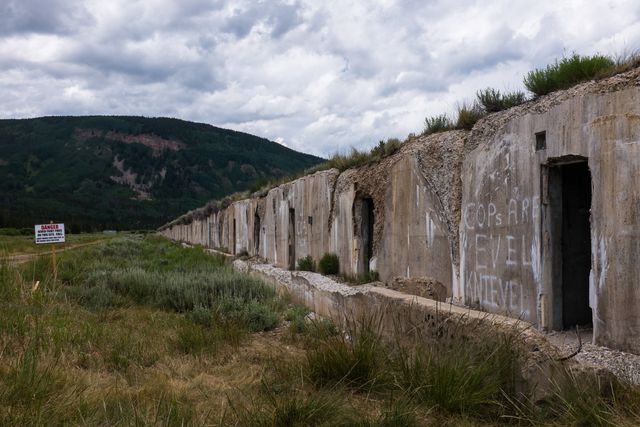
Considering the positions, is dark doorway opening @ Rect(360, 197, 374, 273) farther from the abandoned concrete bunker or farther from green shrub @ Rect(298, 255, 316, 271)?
green shrub @ Rect(298, 255, 316, 271)

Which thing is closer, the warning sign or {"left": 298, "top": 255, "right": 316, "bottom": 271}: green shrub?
the warning sign

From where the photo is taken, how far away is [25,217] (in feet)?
218

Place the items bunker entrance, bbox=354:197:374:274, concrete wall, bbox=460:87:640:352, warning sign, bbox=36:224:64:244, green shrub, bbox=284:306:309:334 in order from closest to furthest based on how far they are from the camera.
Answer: concrete wall, bbox=460:87:640:352 → green shrub, bbox=284:306:309:334 → bunker entrance, bbox=354:197:374:274 → warning sign, bbox=36:224:64:244

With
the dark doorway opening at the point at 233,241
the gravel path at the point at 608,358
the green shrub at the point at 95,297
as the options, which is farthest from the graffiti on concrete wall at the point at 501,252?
the dark doorway opening at the point at 233,241

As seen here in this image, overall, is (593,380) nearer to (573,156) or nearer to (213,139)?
(573,156)

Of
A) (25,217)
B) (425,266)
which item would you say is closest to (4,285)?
(425,266)

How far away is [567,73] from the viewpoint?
4949mm

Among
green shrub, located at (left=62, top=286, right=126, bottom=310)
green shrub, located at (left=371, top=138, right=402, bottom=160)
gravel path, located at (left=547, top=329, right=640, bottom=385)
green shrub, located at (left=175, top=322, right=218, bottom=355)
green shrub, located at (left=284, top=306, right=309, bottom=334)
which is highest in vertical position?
green shrub, located at (left=371, top=138, right=402, bottom=160)

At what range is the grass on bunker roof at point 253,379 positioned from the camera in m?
3.33

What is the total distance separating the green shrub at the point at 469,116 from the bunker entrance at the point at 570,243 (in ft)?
4.20

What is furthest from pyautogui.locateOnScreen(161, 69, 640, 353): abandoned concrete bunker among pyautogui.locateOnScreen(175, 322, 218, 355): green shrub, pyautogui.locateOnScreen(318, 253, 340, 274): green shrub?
pyautogui.locateOnScreen(175, 322, 218, 355): green shrub

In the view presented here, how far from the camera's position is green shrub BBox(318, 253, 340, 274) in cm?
929

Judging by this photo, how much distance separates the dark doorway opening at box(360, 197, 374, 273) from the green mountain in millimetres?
76098

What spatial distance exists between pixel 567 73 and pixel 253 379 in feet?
12.1
